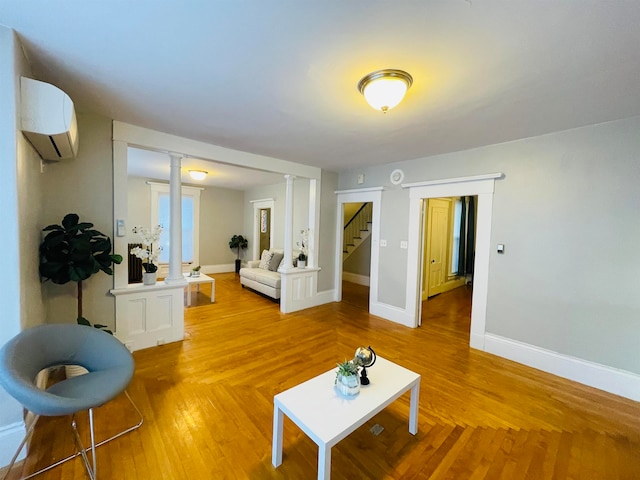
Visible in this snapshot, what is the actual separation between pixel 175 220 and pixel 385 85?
9.44 feet

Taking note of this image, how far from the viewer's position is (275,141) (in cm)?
325

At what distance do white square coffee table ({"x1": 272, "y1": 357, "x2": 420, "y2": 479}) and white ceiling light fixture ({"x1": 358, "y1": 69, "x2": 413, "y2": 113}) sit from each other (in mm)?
1945

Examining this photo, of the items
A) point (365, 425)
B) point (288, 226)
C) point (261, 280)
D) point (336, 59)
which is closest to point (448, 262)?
point (288, 226)

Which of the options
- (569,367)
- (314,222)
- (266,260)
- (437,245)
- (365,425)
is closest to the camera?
(365,425)

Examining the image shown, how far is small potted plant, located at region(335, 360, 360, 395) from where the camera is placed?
1634mm

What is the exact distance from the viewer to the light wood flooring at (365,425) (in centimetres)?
162

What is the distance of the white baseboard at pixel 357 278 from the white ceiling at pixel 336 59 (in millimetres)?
4718

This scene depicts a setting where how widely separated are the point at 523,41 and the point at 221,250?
25.3 feet

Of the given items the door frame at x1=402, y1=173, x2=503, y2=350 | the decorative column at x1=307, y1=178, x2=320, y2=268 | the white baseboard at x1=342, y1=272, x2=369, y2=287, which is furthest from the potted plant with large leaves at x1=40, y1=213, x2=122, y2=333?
the white baseboard at x1=342, y1=272, x2=369, y2=287

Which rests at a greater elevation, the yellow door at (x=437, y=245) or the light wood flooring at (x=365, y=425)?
the yellow door at (x=437, y=245)

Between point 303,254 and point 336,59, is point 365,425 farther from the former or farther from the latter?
point 303,254

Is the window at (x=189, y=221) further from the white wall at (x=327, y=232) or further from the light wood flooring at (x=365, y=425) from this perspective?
the light wood flooring at (x=365, y=425)

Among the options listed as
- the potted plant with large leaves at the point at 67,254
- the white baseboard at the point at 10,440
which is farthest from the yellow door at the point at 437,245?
the white baseboard at the point at 10,440

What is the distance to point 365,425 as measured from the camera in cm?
197
